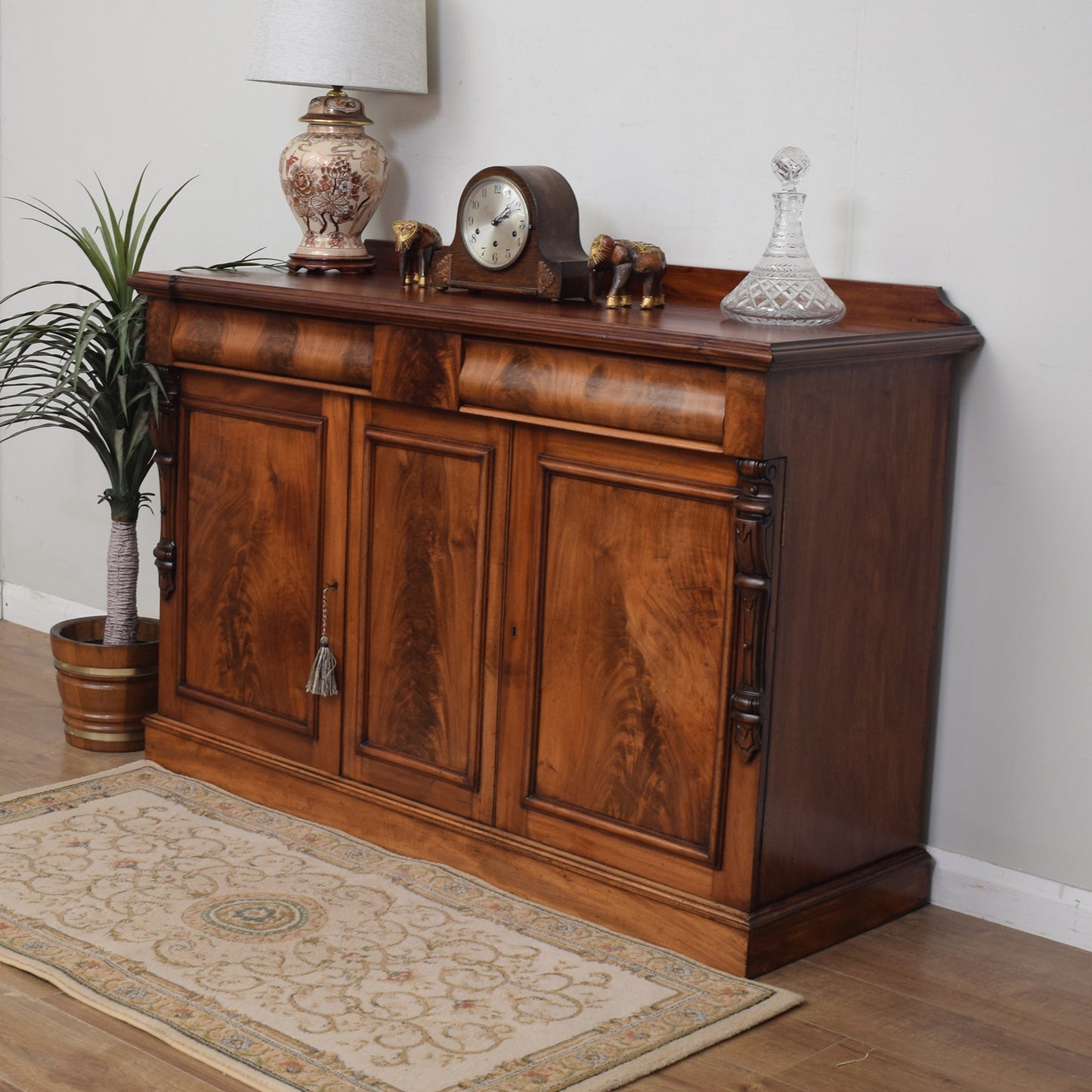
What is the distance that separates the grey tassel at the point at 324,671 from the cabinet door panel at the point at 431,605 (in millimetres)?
67

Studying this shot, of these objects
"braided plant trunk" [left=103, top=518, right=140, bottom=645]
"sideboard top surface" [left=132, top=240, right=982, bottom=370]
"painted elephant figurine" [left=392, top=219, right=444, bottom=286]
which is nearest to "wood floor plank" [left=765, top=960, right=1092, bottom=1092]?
"sideboard top surface" [left=132, top=240, right=982, bottom=370]

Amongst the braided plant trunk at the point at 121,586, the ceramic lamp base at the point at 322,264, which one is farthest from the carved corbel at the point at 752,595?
the braided plant trunk at the point at 121,586

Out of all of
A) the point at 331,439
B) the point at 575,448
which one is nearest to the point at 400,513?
the point at 331,439

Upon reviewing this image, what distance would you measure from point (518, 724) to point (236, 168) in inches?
72.8

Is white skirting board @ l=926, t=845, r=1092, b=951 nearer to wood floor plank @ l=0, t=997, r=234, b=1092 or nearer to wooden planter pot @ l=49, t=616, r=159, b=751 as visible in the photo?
wood floor plank @ l=0, t=997, r=234, b=1092

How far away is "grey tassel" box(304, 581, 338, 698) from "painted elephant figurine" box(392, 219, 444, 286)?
667 mm

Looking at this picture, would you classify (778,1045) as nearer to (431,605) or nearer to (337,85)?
(431,605)

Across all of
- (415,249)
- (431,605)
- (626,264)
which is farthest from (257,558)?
(626,264)

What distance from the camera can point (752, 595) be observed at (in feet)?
7.86

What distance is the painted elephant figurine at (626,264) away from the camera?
2820 millimetres

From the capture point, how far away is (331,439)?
2.98m

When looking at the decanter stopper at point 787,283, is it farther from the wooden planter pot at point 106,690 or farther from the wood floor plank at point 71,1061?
the wooden planter pot at point 106,690

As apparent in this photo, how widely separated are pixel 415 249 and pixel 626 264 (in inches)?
21.1

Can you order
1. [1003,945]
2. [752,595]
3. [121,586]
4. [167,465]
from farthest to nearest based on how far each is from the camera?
1. [121,586]
2. [167,465]
3. [1003,945]
4. [752,595]
